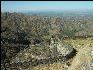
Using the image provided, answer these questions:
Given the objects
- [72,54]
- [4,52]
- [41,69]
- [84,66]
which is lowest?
[4,52]

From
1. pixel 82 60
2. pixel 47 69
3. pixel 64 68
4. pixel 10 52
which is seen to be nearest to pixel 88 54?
pixel 82 60

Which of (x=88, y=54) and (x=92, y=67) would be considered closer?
(x=92, y=67)

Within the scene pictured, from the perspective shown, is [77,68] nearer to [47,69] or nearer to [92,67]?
[92,67]

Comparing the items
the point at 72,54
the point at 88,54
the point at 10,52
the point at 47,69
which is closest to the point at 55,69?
the point at 47,69

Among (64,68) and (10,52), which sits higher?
Result: (64,68)

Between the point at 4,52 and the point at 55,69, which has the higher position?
the point at 55,69

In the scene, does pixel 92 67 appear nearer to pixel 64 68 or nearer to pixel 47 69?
pixel 64 68

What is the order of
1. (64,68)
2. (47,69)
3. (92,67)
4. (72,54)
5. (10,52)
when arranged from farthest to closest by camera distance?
(10,52)
(72,54)
(47,69)
(64,68)
(92,67)

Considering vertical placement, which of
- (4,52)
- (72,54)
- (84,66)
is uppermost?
(84,66)

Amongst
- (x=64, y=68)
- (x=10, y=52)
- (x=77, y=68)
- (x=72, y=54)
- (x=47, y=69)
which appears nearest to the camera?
(x=77, y=68)
